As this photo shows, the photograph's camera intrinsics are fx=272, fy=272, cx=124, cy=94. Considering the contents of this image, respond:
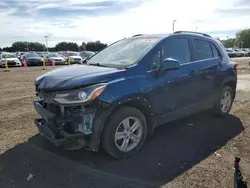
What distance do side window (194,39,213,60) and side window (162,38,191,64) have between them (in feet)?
0.91

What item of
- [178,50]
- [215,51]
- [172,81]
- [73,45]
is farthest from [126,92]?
[73,45]

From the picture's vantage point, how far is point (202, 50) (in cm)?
543

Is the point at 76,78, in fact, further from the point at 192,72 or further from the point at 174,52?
the point at 192,72

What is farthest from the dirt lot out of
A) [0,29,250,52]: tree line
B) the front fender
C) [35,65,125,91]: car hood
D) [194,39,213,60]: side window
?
[0,29,250,52]: tree line

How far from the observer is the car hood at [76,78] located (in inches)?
142

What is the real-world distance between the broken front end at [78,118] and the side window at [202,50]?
Result: 2.47 metres

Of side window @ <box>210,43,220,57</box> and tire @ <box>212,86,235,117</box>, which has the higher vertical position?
side window @ <box>210,43,220,57</box>

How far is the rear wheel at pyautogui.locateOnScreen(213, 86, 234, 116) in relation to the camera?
5820 mm

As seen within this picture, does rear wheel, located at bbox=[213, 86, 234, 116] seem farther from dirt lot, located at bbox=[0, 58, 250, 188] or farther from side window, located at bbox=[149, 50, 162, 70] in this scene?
side window, located at bbox=[149, 50, 162, 70]

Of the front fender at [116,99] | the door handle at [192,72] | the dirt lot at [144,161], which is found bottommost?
the dirt lot at [144,161]

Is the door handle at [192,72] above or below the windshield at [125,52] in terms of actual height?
below

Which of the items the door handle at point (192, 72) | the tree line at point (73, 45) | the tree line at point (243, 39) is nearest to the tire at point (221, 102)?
the door handle at point (192, 72)

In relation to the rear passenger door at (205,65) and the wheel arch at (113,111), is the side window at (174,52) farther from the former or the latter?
the wheel arch at (113,111)

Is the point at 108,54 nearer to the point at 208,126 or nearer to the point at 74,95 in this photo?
the point at 74,95
